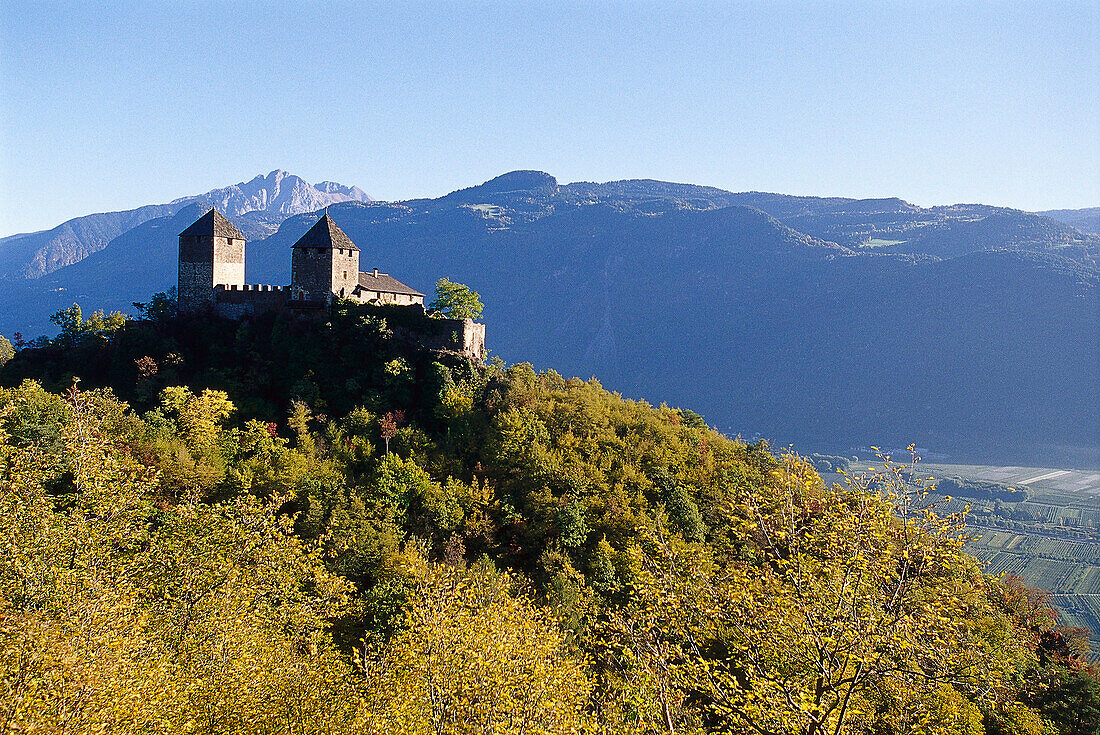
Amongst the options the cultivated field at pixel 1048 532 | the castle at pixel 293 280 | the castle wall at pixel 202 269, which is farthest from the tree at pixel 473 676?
the cultivated field at pixel 1048 532

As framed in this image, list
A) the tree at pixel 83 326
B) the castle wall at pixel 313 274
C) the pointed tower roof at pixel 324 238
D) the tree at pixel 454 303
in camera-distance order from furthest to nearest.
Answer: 1. the tree at pixel 454 303
2. the tree at pixel 83 326
3. the castle wall at pixel 313 274
4. the pointed tower roof at pixel 324 238

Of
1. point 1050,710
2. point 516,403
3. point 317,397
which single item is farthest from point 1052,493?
point 317,397

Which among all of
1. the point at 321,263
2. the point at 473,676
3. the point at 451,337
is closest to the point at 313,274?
the point at 321,263

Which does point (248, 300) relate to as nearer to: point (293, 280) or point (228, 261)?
point (293, 280)

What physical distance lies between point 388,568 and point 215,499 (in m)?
11.6

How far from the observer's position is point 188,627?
26.1m

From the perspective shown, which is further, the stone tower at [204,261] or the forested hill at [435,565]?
the stone tower at [204,261]

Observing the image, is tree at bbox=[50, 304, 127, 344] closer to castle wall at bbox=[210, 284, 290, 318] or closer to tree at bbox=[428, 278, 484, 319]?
castle wall at bbox=[210, 284, 290, 318]

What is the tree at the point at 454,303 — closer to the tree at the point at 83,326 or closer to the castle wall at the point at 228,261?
the castle wall at the point at 228,261

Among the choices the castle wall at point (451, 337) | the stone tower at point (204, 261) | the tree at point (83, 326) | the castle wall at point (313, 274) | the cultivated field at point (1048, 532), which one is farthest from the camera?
the cultivated field at point (1048, 532)

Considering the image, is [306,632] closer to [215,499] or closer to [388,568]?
[388,568]

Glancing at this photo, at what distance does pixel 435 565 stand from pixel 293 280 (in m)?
29.1

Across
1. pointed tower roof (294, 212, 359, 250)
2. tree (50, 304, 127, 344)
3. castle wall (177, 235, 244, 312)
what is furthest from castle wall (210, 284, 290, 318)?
tree (50, 304, 127, 344)

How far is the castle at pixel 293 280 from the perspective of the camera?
162 ft
